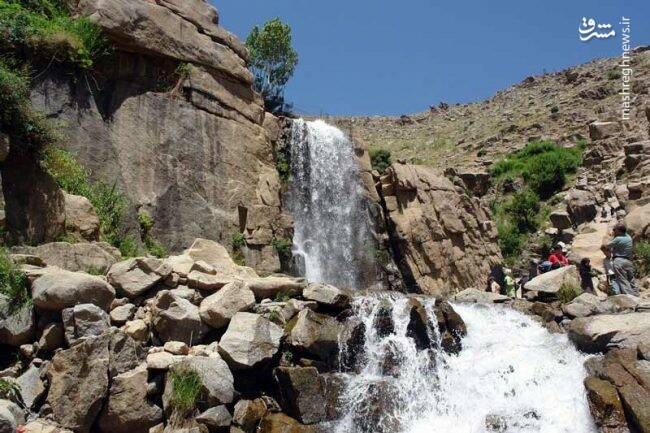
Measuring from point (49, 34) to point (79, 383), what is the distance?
27.7ft

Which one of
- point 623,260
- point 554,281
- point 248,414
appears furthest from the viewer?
point 554,281

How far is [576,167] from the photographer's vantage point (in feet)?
104

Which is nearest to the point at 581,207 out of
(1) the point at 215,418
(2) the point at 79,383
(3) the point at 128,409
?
(1) the point at 215,418

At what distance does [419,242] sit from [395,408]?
38.6ft

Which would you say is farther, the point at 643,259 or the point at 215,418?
the point at 643,259

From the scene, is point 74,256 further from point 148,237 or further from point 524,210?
point 524,210

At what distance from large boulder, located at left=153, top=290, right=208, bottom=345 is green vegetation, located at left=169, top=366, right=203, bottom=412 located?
85 cm

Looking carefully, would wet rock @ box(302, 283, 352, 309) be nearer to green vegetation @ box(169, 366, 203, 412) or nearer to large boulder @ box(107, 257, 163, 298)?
large boulder @ box(107, 257, 163, 298)

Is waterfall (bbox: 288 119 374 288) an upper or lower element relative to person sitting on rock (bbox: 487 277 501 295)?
upper

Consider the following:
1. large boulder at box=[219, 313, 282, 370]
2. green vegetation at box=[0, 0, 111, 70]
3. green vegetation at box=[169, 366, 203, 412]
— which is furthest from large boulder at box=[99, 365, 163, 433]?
green vegetation at box=[0, 0, 111, 70]

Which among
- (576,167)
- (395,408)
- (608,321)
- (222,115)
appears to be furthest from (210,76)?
(576,167)

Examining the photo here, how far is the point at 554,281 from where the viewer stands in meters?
13.5

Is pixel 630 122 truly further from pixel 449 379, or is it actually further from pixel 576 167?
pixel 449 379

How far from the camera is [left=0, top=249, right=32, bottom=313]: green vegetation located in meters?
7.68
